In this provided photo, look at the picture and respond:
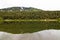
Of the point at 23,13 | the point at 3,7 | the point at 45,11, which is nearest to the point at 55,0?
the point at 45,11

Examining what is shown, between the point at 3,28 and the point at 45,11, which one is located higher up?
the point at 45,11

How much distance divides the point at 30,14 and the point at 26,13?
5cm

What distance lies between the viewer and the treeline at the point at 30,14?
1.55 m

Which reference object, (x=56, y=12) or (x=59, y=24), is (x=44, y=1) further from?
(x=59, y=24)

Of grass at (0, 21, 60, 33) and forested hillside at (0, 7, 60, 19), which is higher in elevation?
forested hillside at (0, 7, 60, 19)

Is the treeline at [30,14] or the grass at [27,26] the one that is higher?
the treeline at [30,14]

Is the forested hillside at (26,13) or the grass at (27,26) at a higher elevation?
the forested hillside at (26,13)

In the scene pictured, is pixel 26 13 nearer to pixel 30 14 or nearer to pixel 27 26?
pixel 30 14

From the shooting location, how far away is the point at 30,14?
5.10ft

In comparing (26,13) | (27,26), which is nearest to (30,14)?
(26,13)

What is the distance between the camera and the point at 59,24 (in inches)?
61.1

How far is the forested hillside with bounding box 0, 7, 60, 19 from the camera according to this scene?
1.55m

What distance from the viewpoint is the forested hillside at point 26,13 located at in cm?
155

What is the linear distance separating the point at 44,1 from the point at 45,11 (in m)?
0.13
